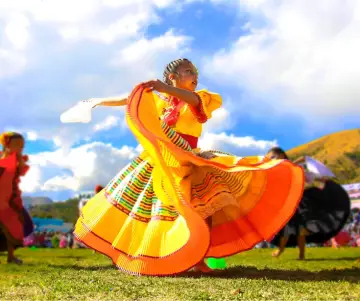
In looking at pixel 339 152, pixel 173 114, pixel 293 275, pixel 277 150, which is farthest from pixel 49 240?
pixel 339 152

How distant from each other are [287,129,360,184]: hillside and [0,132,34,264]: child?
40.0 m

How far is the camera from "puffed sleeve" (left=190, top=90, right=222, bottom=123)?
174 inches

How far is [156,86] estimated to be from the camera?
13.5 ft

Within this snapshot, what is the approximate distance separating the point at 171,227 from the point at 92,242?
0.79 meters

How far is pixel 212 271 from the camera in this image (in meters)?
4.55

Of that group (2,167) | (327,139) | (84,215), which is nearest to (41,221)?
(2,167)

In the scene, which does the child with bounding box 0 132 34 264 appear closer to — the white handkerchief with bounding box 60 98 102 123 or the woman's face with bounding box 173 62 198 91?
the white handkerchief with bounding box 60 98 102 123

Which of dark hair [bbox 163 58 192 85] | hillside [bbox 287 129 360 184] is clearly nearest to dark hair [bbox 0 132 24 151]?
dark hair [bbox 163 58 192 85]

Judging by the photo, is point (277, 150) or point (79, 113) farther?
point (277, 150)

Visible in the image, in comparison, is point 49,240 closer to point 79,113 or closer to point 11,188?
point 11,188

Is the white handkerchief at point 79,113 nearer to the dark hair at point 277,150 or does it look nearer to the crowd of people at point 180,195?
A: the crowd of people at point 180,195

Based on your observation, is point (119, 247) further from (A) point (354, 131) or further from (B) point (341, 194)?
(A) point (354, 131)

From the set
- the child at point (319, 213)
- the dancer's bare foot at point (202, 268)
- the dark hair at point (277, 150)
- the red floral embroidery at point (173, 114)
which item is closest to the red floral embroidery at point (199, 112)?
the red floral embroidery at point (173, 114)

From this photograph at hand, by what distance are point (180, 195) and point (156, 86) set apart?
0.94 metres
